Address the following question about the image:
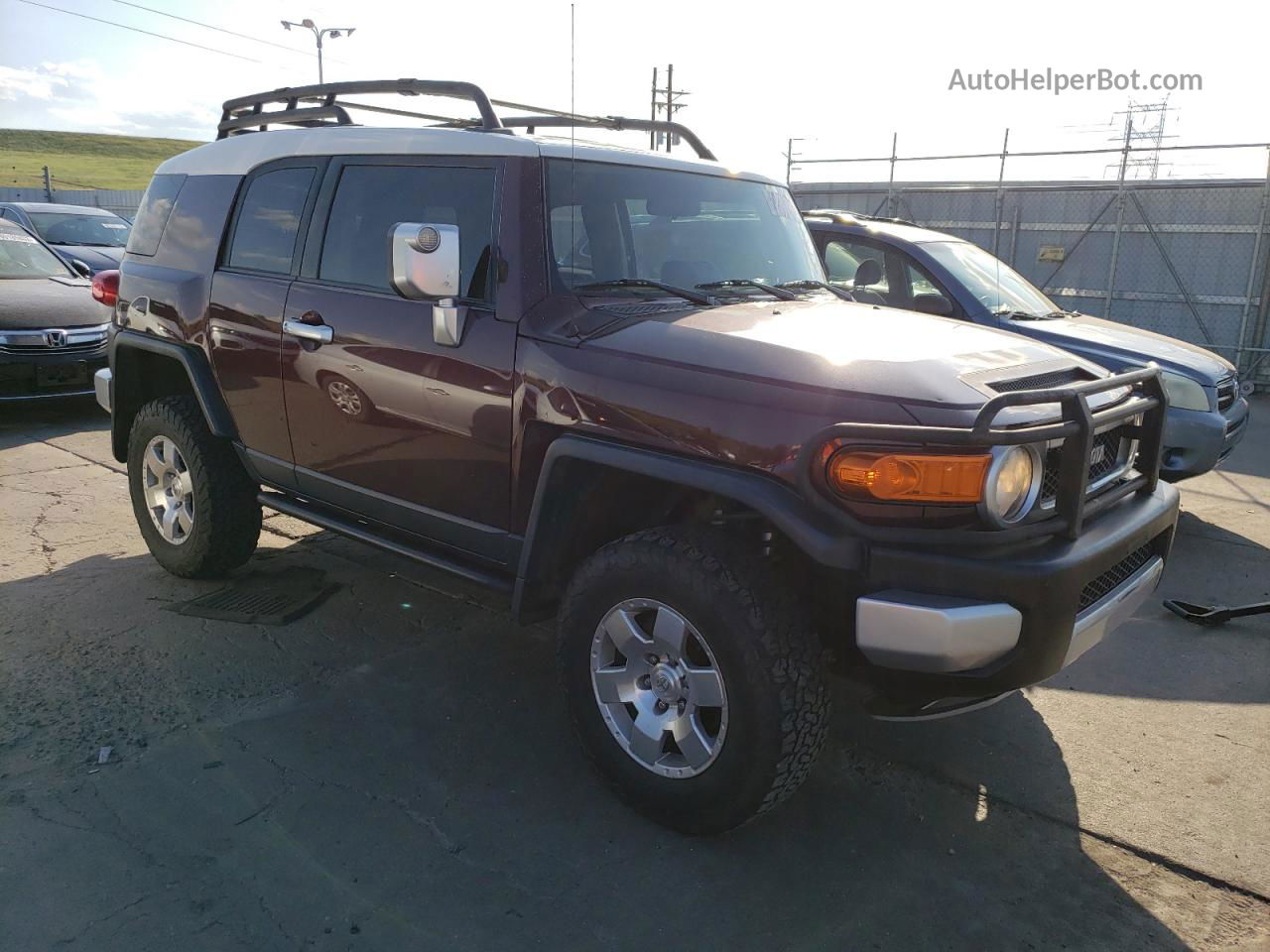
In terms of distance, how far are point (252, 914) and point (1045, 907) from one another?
2.12 m

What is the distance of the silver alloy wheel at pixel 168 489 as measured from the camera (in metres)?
4.59

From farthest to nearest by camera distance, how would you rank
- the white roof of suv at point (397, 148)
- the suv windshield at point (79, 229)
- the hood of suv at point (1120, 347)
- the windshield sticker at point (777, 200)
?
the suv windshield at point (79, 229)
the hood of suv at point (1120, 347)
the windshield sticker at point (777, 200)
the white roof of suv at point (397, 148)

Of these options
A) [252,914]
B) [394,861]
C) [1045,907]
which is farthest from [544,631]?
[1045,907]

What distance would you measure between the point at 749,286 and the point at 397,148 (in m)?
1.43

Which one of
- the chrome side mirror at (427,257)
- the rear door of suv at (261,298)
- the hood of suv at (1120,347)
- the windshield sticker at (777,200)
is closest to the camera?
the chrome side mirror at (427,257)

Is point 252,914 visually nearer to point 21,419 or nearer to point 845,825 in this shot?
point 845,825

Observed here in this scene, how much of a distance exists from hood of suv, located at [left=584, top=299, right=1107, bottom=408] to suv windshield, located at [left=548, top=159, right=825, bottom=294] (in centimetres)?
34

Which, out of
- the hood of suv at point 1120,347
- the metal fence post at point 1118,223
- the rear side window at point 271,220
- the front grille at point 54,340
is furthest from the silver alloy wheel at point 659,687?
the metal fence post at point 1118,223

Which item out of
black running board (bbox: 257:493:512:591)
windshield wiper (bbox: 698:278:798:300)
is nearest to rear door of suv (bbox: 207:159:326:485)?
black running board (bbox: 257:493:512:591)

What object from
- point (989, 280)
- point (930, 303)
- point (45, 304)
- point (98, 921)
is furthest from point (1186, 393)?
point (45, 304)

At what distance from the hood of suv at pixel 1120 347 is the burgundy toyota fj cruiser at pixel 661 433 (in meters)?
2.86

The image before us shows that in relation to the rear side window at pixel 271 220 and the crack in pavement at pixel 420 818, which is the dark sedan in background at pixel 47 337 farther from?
the crack in pavement at pixel 420 818

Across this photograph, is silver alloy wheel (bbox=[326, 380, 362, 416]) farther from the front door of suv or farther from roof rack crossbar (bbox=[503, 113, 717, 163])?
roof rack crossbar (bbox=[503, 113, 717, 163])

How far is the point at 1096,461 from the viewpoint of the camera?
297cm
